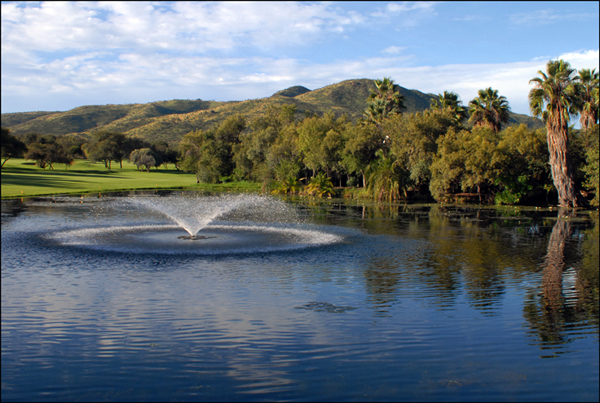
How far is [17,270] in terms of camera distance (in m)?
16.9

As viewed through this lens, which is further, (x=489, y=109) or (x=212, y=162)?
(x=212, y=162)

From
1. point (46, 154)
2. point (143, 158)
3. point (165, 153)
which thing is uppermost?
point (165, 153)

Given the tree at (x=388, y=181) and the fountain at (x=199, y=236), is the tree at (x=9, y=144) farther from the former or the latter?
the fountain at (x=199, y=236)

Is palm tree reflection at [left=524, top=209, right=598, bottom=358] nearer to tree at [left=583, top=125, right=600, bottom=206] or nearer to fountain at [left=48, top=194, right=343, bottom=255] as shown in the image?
fountain at [left=48, top=194, right=343, bottom=255]

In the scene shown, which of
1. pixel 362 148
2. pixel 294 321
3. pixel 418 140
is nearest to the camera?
pixel 294 321

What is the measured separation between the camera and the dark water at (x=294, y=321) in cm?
816

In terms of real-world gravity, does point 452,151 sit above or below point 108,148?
below

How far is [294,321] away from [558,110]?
4712cm

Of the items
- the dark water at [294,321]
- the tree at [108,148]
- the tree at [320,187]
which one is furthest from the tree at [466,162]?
the tree at [108,148]

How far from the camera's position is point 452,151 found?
188 feet

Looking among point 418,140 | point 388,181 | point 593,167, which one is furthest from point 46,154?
point 593,167

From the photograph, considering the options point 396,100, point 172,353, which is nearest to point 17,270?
point 172,353

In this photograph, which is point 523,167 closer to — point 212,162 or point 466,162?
point 466,162

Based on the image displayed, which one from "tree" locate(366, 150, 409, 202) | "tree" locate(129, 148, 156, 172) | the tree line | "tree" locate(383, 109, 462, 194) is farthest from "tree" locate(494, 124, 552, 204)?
"tree" locate(129, 148, 156, 172)
